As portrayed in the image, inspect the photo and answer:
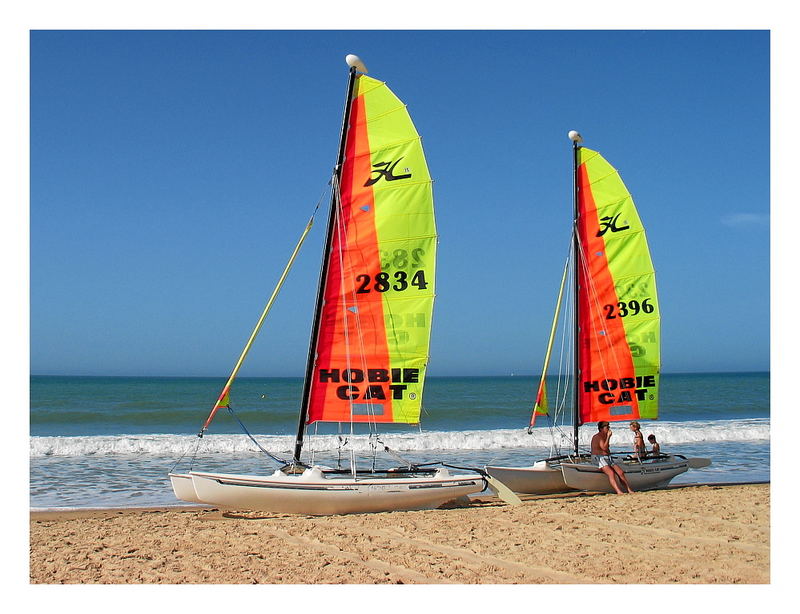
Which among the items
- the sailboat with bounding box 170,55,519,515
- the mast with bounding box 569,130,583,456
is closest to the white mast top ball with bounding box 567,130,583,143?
the mast with bounding box 569,130,583,456

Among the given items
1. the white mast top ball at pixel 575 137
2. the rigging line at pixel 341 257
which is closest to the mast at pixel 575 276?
the white mast top ball at pixel 575 137

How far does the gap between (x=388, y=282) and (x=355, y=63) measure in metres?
2.87

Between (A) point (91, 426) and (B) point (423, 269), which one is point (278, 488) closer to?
(B) point (423, 269)

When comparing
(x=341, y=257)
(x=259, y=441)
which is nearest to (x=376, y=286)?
(x=341, y=257)

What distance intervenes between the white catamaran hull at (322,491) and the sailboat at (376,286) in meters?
0.03

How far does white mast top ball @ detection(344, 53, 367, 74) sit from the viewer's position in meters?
9.23

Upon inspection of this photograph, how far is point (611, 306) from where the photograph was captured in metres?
12.0

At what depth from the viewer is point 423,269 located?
31.1ft

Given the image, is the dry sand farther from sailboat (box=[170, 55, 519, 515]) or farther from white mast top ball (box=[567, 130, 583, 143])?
white mast top ball (box=[567, 130, 583, 143])

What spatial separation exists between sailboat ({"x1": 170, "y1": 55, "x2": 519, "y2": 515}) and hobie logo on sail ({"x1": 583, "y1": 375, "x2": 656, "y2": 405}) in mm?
3168

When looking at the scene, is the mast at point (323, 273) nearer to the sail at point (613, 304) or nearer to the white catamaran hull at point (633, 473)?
the white catamaran hull at point (633, 473)

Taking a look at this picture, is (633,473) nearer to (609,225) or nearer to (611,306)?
(611,306)
